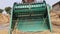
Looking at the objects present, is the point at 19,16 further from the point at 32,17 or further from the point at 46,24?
the point at 46,24

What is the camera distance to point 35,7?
5.94 m

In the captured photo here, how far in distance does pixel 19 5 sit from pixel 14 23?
2.06 feet

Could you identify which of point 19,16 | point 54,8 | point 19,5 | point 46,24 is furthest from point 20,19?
point 54,8

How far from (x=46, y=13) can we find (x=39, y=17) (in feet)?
1.23

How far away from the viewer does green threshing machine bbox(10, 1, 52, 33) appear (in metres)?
5.84

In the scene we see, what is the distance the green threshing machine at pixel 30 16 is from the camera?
5.84 meters

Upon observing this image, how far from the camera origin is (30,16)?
246 inches

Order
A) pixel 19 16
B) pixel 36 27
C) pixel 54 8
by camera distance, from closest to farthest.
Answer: pixel 36 27
pixel 19 16
pixel 54 8

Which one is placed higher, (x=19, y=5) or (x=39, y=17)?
(x=19, y=5)

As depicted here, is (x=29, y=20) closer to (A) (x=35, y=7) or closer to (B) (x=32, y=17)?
(B) (x=32, y=17)

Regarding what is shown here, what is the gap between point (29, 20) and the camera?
246 inches

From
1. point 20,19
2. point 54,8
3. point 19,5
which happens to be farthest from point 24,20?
point 54,8

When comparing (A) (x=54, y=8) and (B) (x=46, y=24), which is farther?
(A) (x=54, y=8)

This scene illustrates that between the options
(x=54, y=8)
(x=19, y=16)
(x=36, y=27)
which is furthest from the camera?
(x=54, y=8)
